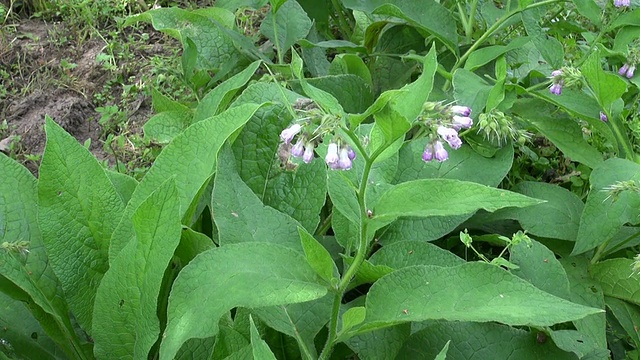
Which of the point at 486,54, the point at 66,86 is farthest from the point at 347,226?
the point at 66,86

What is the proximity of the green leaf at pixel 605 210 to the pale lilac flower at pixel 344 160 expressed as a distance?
897 millimetres

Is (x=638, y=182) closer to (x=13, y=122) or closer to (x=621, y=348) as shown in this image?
(x=621, y=348)

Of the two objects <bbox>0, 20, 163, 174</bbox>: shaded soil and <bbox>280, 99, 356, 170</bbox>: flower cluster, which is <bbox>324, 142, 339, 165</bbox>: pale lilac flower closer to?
<bbox>280, 99, 356, 170</bbox>: flower cluster

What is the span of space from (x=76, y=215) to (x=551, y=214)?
4.47 ft

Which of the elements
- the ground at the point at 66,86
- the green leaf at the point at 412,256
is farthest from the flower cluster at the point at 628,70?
the ground at the point at 66,86

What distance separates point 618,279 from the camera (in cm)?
201

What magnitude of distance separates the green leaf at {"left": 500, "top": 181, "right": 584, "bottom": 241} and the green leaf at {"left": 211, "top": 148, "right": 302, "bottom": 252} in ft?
2.34

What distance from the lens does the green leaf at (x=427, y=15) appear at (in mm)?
2451

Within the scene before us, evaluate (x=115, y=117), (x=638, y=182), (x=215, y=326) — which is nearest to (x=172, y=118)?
(x=115, y=117)

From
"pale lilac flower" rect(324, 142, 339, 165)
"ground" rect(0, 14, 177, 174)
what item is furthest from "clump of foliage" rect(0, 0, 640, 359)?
"ground" rect(0, 14, 177, 174)

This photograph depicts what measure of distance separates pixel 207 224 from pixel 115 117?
55.2 inches

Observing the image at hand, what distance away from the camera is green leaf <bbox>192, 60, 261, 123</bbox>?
2125mm

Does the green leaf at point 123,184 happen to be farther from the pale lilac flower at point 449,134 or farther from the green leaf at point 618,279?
the green leaf at point 618,279

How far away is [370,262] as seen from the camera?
179 centimetres
